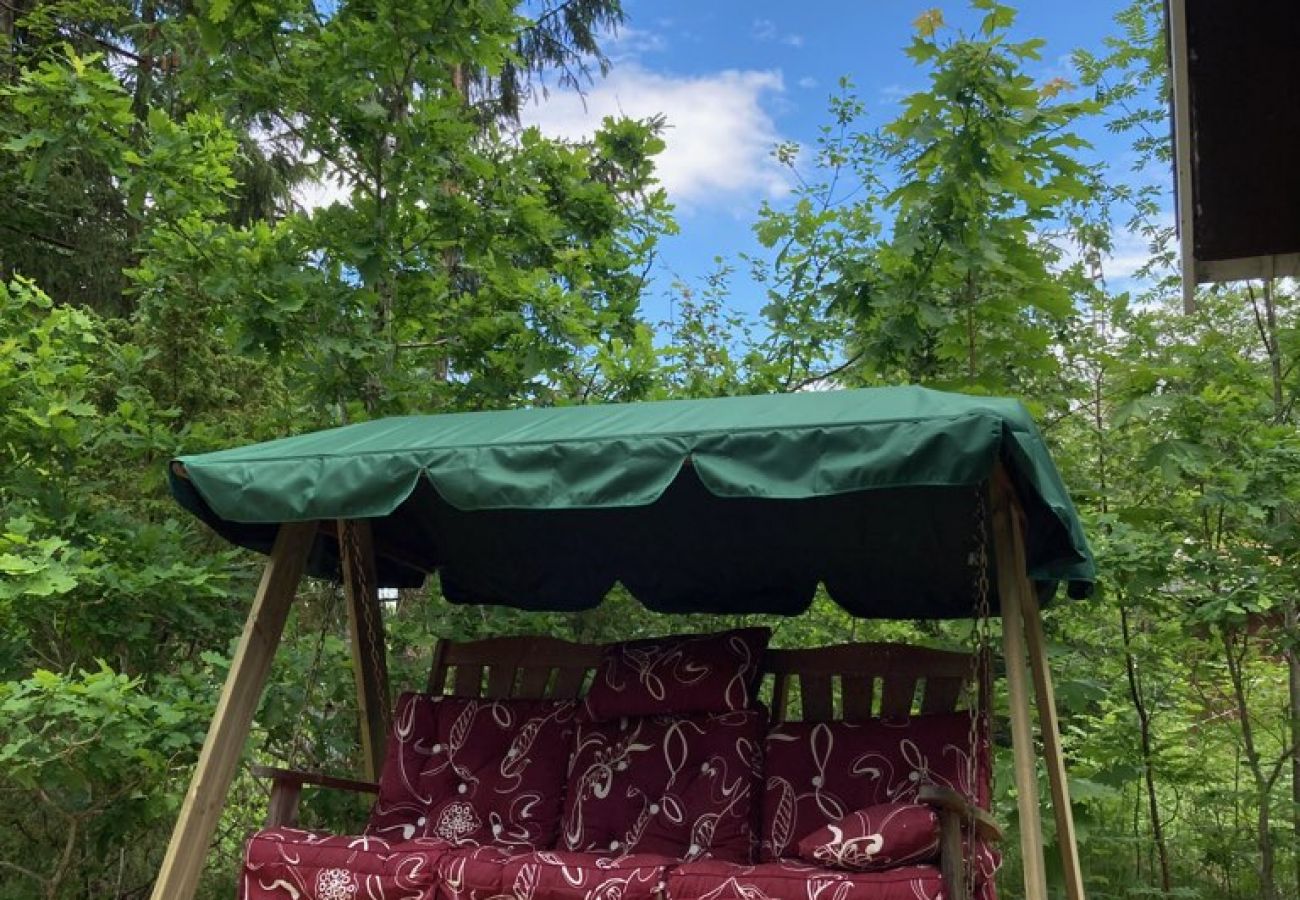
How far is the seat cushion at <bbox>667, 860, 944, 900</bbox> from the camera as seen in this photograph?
2.42 meters

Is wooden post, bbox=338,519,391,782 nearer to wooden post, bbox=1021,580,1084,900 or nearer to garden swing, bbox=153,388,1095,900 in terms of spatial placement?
garden swing, bbox=153,388,1095,900

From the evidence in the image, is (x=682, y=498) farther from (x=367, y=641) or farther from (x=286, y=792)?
(x=286, y=792)

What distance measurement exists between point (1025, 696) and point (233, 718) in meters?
2.24

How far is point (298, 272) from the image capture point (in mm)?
4133

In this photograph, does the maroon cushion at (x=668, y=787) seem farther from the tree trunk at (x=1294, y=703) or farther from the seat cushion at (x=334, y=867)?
the tree trunk at (x=1294, y=703)

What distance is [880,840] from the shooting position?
255cm

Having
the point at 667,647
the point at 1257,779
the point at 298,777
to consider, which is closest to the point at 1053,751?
the point at 667,647

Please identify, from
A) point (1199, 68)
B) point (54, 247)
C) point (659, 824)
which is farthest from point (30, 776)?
point (54, 247)

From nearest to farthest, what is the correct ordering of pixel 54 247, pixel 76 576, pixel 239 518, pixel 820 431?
pixel 820 431, pixel 239 518, pixel 76 576, pixel 54 247

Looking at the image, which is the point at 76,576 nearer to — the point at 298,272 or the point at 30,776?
the point at 30,776

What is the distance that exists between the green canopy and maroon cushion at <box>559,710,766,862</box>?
1.81 feet

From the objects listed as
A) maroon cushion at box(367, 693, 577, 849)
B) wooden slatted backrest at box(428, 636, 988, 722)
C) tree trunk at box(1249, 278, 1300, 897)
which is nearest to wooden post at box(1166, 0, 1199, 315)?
wooden slatted backrest at box(428, 636, 988, 722)

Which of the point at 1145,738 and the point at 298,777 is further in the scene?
the point at 1145,738

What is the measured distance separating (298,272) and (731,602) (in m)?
2.13
